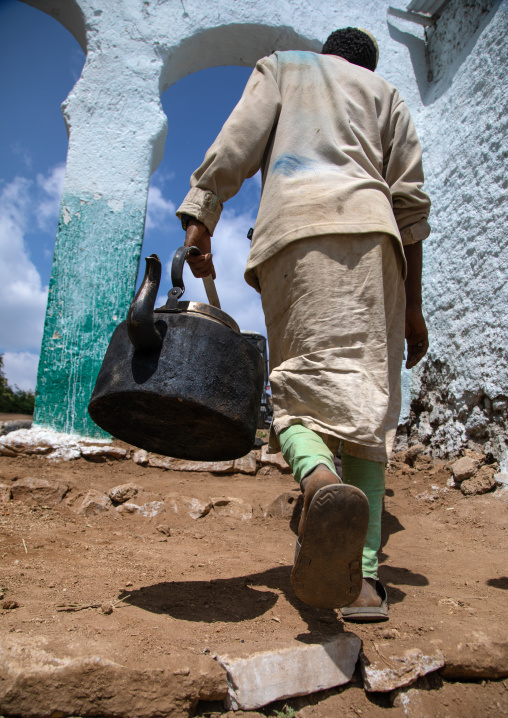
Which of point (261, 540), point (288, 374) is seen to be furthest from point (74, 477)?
point (288, 374)

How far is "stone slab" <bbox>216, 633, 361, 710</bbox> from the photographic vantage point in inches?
43.1

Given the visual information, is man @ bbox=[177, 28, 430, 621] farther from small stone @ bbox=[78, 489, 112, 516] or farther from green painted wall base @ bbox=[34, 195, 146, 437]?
green painted wall base @ bbox=[34, 195, 146, 437]

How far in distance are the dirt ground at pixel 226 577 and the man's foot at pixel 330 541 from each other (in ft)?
0.57

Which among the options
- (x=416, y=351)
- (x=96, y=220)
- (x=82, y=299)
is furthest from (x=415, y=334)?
(x=96, y=220)

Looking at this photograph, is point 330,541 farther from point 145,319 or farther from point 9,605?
point 9,605

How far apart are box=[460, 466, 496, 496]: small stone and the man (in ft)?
4.42

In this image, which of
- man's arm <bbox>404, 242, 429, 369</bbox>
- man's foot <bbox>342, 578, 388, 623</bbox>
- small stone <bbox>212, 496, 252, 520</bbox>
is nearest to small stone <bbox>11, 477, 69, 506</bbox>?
small stone <bbox>212, 496, 252, 520</bbox>

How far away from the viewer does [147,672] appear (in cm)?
104

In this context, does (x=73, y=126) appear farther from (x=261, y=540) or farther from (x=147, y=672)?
(x=147, y=672)

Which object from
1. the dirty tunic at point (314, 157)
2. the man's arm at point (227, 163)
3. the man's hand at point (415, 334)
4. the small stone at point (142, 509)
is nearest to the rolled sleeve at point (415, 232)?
the dirty tunic at point (314, 157)

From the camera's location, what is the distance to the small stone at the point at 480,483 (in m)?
2.65

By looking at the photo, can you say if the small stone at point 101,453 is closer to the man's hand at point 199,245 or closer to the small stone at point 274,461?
the small stone at point 274,461

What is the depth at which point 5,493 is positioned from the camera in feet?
8.35

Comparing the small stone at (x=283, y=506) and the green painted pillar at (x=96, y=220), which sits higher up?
the green painted pillar at (x=96, y=220)
